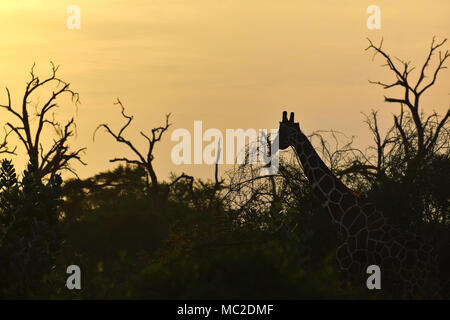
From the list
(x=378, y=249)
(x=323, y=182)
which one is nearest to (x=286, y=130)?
(x=323, y=182)

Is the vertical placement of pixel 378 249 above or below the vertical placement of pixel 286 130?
below

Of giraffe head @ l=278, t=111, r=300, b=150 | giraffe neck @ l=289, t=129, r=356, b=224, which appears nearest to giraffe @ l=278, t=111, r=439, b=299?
giraffe neck @ l=289, t=129, r=356, b=224

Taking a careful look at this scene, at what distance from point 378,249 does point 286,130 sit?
3.58 m

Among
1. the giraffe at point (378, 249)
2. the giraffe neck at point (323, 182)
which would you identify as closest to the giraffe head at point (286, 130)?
the giraffe neck at point (323, 182)

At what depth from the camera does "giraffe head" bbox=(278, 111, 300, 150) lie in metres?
20.8

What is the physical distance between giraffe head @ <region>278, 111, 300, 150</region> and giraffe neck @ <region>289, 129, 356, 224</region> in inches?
3.3

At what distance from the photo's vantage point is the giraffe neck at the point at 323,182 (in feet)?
64.3

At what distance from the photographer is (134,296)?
507 inches

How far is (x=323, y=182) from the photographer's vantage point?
2020 cm

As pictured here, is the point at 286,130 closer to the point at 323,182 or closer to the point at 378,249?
the point at 323,182

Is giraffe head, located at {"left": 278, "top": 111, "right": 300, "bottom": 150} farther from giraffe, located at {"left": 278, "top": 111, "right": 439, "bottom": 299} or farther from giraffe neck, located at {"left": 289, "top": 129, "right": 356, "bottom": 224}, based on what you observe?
giraffe, located at {"left": 278, "top": 111, "right": 439, "bottom": 299}

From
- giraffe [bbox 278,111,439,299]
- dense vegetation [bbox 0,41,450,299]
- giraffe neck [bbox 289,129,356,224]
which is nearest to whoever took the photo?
dense vegetation [bbox 0,41,450,299]
